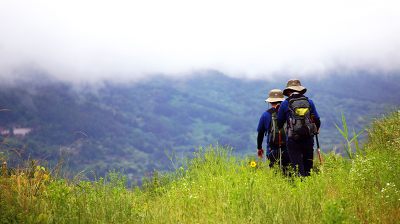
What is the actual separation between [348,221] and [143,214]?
7.68 feet

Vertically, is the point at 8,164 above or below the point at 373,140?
above

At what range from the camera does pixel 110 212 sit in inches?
206

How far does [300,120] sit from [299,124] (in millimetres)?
72

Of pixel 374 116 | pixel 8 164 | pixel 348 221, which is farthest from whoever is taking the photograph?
pixel 374 116

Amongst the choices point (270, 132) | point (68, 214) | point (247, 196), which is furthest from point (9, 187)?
point (270, 132)

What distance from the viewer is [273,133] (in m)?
9.03

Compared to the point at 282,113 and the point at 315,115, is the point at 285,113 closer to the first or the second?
the point at 282,113

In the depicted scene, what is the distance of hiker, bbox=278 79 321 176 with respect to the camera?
311 inches

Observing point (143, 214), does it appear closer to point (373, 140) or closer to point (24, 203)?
point (24, 203)

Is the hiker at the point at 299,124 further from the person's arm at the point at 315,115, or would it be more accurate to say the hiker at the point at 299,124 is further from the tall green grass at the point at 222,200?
the tall green grass at the point at 222,200

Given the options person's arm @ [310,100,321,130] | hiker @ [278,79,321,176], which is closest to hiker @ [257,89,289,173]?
hiker @ [278,79,321,176]

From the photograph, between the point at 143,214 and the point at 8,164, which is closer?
the point at 143,214

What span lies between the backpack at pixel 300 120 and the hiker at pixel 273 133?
94cm

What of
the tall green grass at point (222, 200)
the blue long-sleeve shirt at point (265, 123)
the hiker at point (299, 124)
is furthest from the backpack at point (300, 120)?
the tall green grass at point (222, 200)
